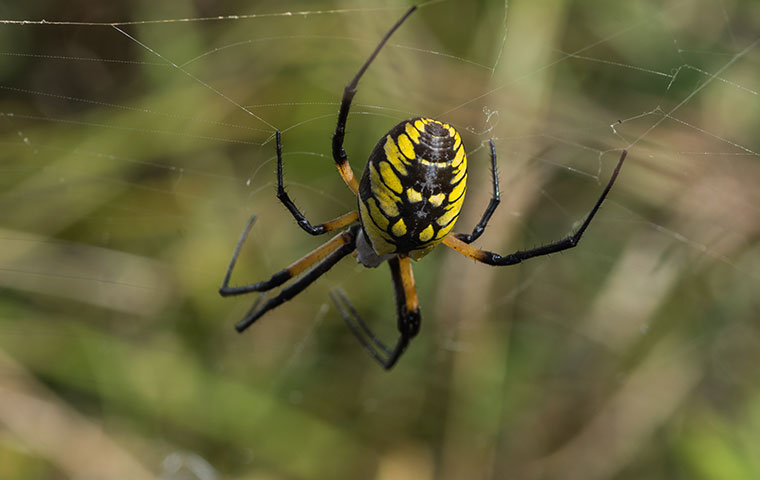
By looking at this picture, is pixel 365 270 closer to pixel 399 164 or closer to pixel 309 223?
pixel 309 223

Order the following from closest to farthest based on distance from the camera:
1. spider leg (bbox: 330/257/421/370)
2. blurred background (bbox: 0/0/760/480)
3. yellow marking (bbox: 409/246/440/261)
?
yellow marking (bbox: 409/246/440/261)
spider leg (bbox: 330/257/421/370)
blurred background (bbox: 0/0/760/480)

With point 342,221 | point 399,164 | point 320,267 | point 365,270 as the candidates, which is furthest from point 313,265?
point 399,164

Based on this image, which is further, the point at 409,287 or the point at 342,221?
the point at 409,287

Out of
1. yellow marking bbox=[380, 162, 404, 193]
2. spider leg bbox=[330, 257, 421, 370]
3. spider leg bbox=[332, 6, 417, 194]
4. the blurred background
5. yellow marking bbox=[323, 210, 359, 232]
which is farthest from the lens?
the blurred background

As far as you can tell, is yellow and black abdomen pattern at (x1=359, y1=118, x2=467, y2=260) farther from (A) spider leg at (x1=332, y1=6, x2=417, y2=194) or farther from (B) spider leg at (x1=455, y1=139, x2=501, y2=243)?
(B) spider leg at (x1=455, y1=139, x2=501, y2=243)

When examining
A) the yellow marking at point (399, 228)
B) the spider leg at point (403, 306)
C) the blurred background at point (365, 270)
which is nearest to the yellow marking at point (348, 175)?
the yellow marking at point (399, 228)

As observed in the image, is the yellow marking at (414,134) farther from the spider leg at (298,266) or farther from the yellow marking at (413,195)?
the spider leg at (298,266)

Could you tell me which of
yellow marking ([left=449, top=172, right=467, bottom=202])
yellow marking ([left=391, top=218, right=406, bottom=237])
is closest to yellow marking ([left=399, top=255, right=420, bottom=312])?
yellow marking ([left=391, top=218, right=406, bottom=237])
